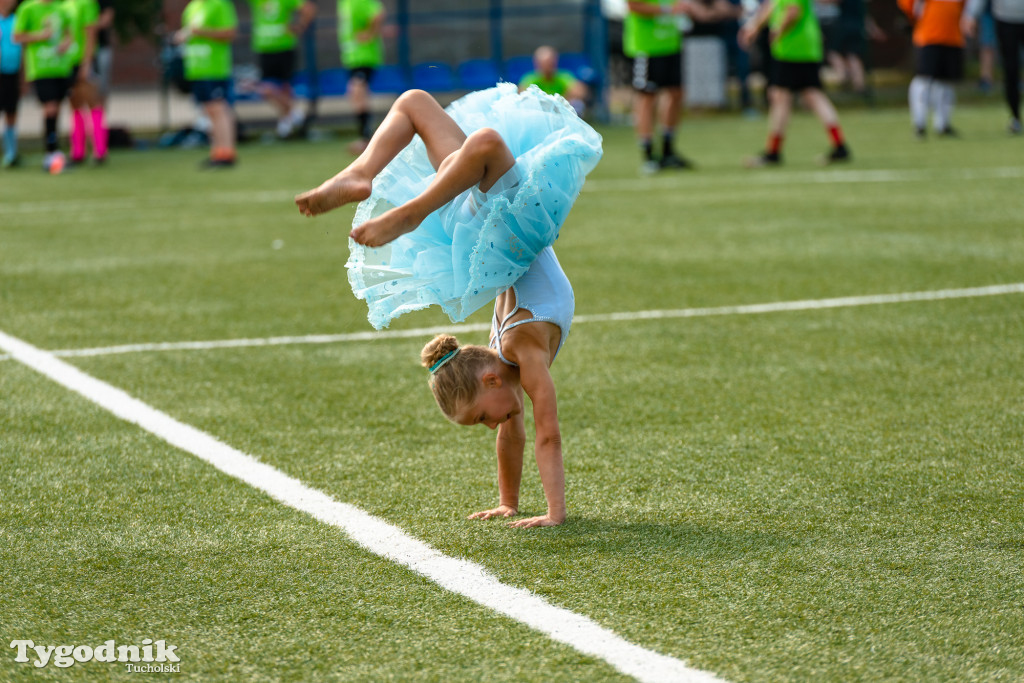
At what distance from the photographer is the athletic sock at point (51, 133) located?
14992 mm

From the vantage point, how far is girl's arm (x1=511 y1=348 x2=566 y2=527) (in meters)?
3.36

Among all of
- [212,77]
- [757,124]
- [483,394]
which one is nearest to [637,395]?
[483,394]

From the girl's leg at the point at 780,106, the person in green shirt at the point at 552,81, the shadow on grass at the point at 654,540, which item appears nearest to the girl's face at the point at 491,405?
the shadow on grass at the point at 654,540

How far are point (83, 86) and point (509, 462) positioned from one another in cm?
1325

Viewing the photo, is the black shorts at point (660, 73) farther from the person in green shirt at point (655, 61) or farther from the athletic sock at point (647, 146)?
the athletic sock at point (647, 146)

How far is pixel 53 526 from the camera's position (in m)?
3.43

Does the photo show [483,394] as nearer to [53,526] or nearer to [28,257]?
[53,526]

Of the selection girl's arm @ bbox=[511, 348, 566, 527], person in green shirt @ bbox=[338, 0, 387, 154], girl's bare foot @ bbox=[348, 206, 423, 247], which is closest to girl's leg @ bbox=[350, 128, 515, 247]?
girl's bare foot @ bbox=[348, 206, 423, 247]

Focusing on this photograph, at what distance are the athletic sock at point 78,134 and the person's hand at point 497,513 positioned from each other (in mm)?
13337

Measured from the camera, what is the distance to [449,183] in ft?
11.0

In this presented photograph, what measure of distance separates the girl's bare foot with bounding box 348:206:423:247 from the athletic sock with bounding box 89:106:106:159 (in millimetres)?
13287

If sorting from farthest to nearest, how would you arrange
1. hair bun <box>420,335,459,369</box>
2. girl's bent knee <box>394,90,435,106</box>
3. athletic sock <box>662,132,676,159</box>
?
athletic sock <box>662,132,676,159</box> < girl's bent knee <box>394,90,435,106</box> < hair bun <box>420,335,459,369</box>

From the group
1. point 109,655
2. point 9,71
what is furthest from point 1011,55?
point 109,655

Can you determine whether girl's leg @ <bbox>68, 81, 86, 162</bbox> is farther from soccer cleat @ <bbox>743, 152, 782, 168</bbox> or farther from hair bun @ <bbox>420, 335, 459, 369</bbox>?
hair bun @ <bbox>420, 335, 459, 369</bbox>
